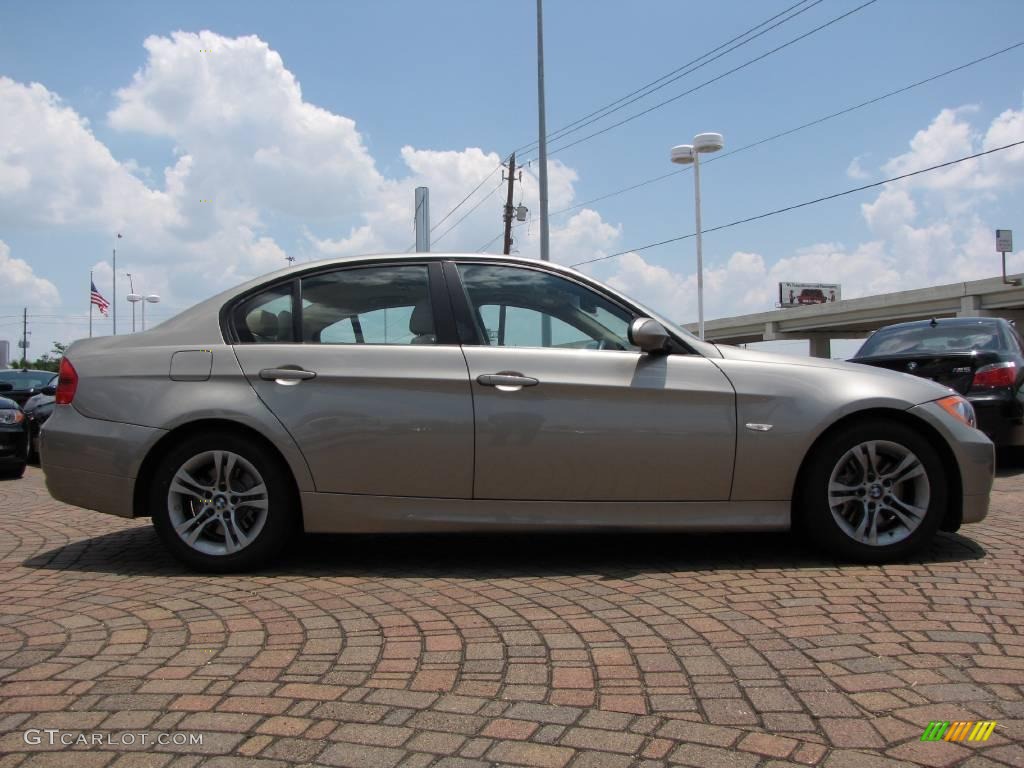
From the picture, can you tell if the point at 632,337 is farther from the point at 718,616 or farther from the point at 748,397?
the point at 718,616

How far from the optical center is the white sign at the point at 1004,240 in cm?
3675

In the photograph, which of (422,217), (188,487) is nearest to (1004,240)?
(422,217)

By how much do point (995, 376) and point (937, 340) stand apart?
0.82m

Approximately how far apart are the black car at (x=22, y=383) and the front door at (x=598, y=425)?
11395mm

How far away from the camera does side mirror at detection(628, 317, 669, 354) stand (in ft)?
13.8

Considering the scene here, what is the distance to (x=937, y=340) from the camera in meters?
8.35

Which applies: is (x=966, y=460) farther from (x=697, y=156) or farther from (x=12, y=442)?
(x=697, y=156)

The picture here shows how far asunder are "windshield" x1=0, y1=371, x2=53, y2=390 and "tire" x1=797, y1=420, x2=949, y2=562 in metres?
12.8

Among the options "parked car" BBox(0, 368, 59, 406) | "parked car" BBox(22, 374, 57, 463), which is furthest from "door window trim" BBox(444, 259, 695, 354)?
"parked car" BBox(0, 368, 59, 406)

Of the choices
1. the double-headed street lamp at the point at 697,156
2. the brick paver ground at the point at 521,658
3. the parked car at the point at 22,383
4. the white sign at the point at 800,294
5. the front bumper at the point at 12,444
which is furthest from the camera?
the white sign at the point at 800,294

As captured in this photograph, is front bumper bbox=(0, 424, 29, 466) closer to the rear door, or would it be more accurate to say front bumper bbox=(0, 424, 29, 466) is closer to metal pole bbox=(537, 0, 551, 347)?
the rear door

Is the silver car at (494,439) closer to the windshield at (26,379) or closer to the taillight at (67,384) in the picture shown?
the taillight at (67,384)

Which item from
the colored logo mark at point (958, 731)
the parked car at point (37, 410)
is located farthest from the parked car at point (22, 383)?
the colored logo mark at point (958, 731)

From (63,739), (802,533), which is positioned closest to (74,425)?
(63,739)
